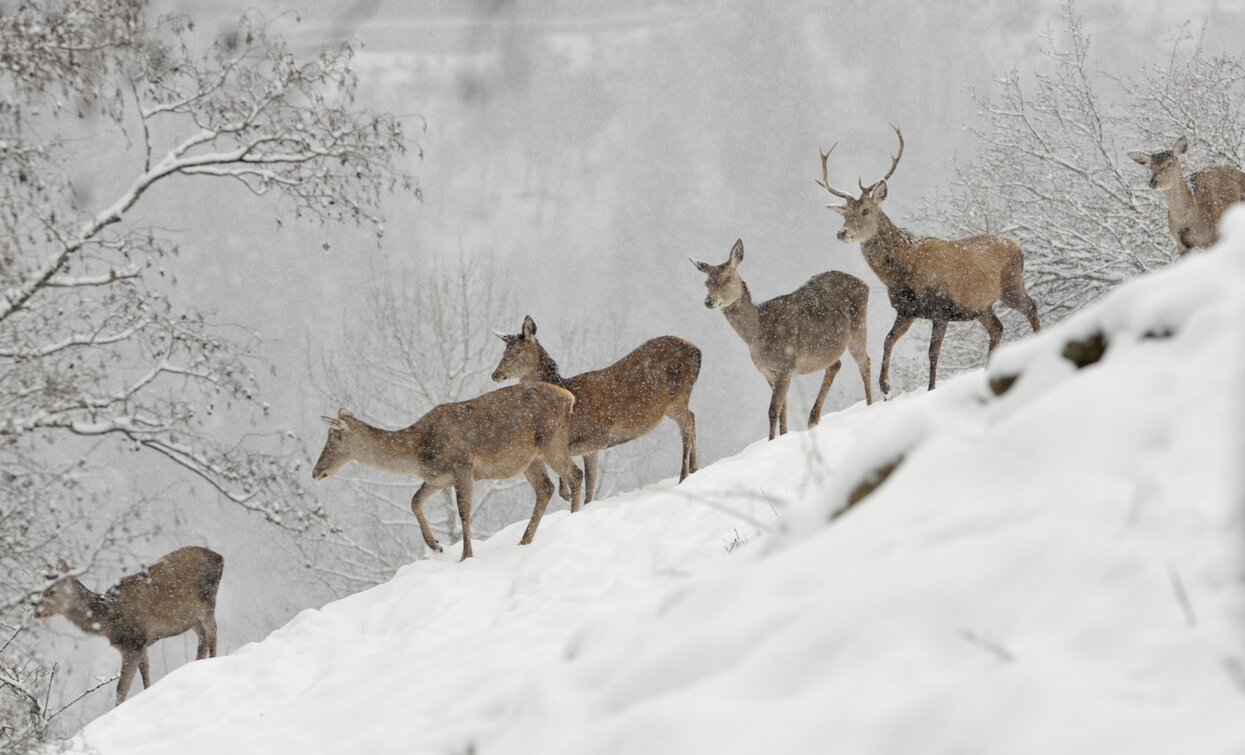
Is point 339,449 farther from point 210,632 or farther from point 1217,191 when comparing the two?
point 1217,191

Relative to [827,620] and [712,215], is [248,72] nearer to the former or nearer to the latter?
[827,620]

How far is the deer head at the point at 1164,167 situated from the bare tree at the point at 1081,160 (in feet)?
12.5

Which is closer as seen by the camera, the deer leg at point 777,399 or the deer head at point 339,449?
the deer head at point 339,449

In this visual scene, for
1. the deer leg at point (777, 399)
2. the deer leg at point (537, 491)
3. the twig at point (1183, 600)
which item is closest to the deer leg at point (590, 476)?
the deer leg at point (537, 491)

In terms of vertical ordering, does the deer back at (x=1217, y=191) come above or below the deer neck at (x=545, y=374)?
below

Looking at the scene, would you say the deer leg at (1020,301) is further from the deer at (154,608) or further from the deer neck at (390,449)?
the deer at (154,608)

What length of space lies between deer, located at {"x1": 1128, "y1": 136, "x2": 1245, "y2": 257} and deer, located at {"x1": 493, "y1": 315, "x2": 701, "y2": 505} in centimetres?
443

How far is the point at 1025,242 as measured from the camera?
15586mm

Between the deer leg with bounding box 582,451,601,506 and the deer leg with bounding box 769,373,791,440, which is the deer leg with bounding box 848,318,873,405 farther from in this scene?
the deer leg with bounding box 582,451,601,506

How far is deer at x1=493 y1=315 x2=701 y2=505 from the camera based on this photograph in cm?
1149

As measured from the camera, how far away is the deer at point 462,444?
10.3 metres

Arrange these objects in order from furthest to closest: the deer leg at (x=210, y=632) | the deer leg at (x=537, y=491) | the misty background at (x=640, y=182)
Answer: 1. the misty background at (x=640, y=182)
2. the deer leg at (x=210, y=632)
3. the deer leg at (x=537, y=491)

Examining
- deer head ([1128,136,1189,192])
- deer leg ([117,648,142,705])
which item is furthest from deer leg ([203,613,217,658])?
deer head ([1128,136,1189,192])

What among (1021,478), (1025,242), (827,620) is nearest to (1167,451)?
(1021,478)
